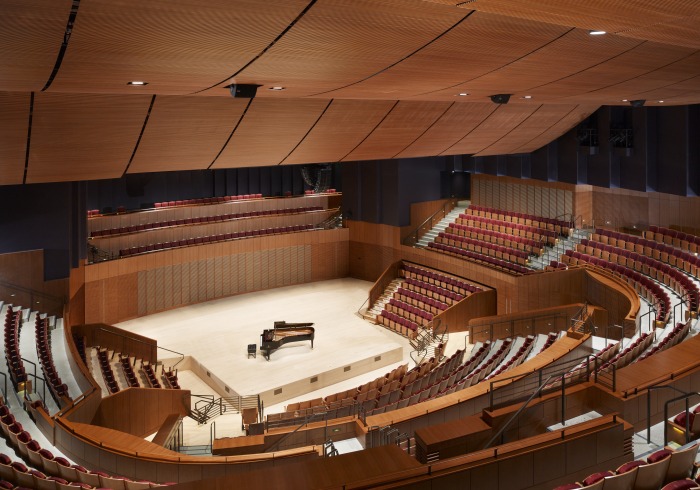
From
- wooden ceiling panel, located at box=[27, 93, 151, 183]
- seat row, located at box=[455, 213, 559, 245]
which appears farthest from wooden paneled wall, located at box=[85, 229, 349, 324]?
wooden ceiling panel, located at box=[27, 93, 151, 183]

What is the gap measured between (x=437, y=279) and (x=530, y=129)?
10.9 ft

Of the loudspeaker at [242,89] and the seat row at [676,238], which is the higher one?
the loudspeaker at [242,89]

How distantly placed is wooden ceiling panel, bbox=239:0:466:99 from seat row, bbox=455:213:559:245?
8.26 metres

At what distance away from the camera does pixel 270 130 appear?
8.72m

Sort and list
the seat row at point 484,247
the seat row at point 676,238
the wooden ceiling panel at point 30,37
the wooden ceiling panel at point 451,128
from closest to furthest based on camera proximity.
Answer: the wooden ceiling panel at point 30,37
the wooden ceiling panel at point 451,128
the seat row at point 676,238
the seat row at point 484,247

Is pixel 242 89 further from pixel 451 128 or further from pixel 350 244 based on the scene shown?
pixel 350 244

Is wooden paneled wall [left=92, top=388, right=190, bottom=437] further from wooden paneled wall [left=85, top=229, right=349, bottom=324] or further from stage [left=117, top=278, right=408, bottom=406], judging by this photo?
wooden paneled wall [left=85, top=229, right=349, bottom=324]

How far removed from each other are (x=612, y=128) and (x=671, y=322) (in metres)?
4.60

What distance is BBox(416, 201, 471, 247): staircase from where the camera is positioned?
14305 millimetres

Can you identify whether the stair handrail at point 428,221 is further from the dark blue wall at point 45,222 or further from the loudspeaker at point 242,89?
the loudspeaker at point 242,89

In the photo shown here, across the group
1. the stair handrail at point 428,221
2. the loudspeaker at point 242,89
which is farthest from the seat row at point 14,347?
the stair handrail at point 428,221

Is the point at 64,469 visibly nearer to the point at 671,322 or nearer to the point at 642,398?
the point at 642,398

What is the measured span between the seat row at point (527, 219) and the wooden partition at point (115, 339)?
7.43 metres

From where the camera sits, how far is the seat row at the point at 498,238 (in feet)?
41.7
